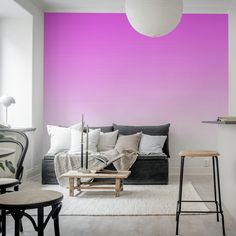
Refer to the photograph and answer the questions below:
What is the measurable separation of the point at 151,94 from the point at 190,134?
3.18ft

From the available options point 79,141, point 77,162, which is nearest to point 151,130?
point 79,141

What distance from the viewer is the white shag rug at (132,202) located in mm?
3664

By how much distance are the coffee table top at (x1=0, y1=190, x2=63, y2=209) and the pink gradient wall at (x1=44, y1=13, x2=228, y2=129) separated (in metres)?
4.22

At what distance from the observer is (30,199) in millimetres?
1953

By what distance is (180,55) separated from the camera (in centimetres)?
627

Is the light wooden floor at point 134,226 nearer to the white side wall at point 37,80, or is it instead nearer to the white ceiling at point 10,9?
the white side wall at point 37,80

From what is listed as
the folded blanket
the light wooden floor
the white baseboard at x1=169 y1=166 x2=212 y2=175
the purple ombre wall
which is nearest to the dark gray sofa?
the folded blanket

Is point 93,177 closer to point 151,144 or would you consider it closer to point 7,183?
point 151,144

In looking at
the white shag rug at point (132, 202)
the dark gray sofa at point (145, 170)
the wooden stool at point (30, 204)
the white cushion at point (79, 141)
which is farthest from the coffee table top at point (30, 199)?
the white cushion at point (79, 141)

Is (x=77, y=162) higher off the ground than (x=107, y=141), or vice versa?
(x=107, y=141)

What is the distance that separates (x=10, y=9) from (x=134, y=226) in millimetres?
3833

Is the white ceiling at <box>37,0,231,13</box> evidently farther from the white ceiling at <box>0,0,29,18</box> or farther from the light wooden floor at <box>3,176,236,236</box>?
the light wooden floor at <box>3,176,236,236</box>

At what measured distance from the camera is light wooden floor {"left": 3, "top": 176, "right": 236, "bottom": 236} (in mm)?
2969

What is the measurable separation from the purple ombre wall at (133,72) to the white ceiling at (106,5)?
0.11 metres
